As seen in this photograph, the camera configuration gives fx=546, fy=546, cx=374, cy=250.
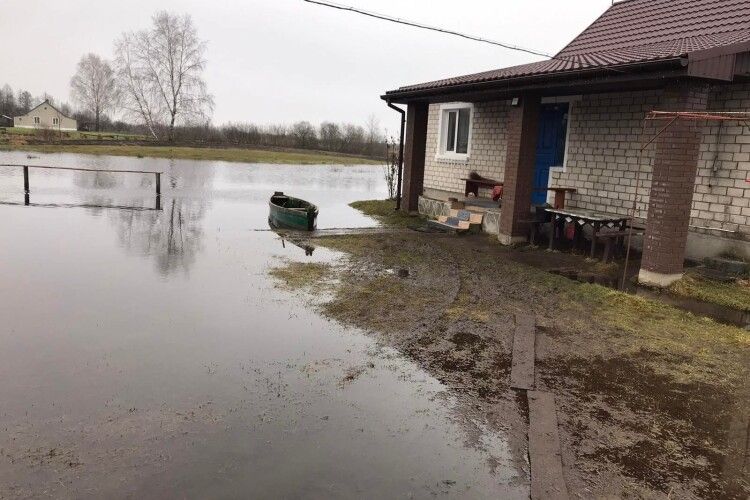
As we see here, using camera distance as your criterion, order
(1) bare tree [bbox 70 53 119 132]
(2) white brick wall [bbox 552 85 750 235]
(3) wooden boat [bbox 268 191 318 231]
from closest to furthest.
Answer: (2) white brick wall [bbox 552 85 750 235]
(3) wooden boat [bbox 268 191 318 231]
(1) bare tree [bbox 70 53 119 132]

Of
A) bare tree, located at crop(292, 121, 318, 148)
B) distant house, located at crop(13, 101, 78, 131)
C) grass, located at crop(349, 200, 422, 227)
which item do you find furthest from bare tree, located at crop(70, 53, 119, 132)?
grass, located at crop(349, 200, 422, 227)

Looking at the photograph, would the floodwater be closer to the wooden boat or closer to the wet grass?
the wet grass

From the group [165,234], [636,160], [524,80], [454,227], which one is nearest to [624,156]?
[636,160]

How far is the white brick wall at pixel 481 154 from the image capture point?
14.1 meters

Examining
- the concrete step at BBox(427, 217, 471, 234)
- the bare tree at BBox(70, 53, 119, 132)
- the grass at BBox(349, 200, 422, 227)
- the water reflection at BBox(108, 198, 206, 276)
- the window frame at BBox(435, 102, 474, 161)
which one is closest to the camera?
the water reflection at BBox(108, 198, 206, 276)

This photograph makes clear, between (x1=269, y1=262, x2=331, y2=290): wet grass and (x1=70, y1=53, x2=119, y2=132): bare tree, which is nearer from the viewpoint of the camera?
(x1=269, y1=262, x2=331, y2=290): wet grass

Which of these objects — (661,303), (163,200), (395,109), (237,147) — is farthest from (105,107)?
(661,303)

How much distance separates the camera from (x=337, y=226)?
15.2 metres

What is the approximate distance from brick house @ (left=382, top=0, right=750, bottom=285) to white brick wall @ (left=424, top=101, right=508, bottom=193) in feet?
0.14

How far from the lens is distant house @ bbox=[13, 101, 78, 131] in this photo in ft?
324

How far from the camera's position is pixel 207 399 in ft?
15.1

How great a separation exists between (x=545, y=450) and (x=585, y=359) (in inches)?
80.3

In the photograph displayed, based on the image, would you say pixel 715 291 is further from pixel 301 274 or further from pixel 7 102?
pixel 7 102

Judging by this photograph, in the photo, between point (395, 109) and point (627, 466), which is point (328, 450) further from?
A: point (395, 109)
